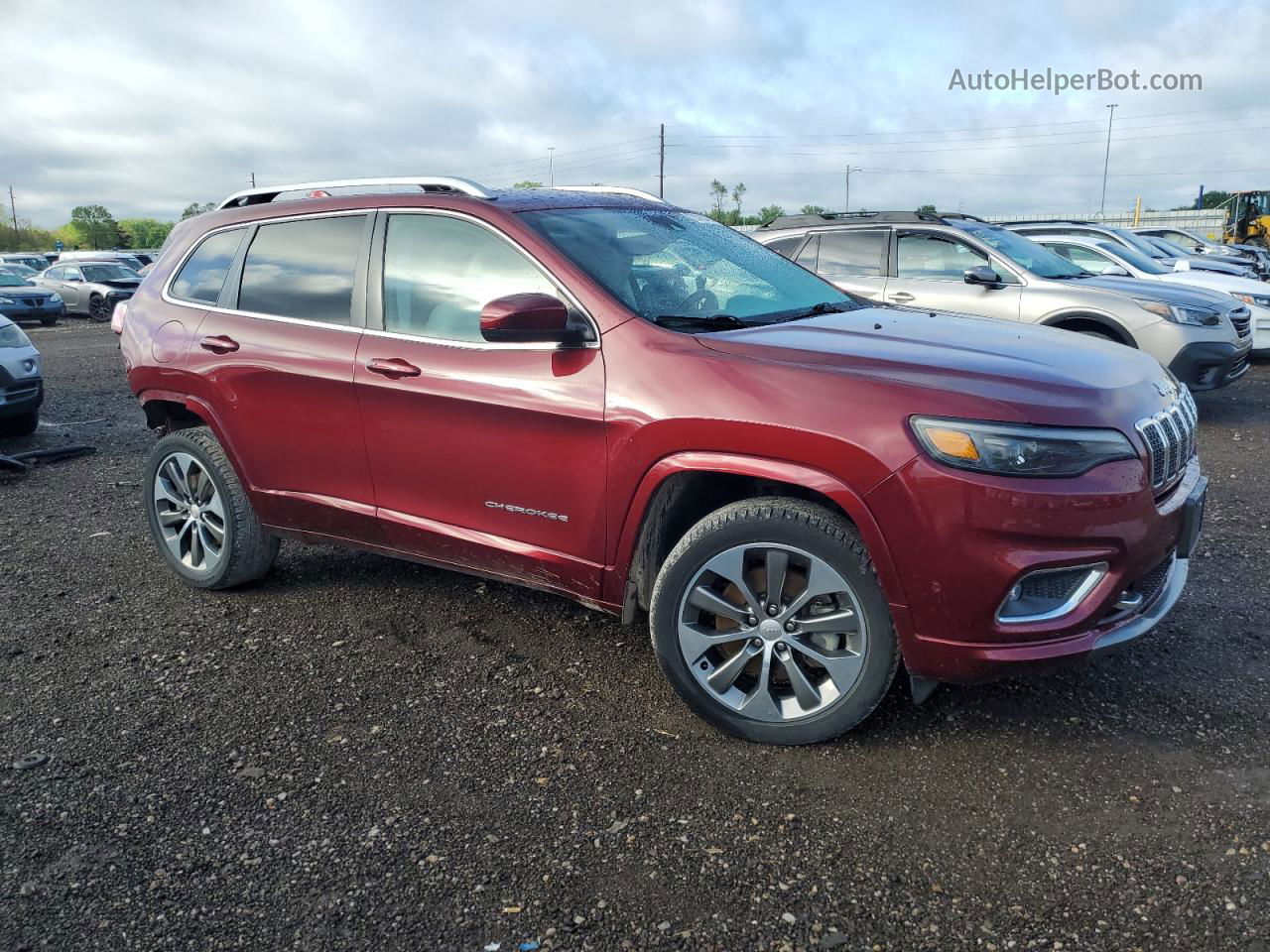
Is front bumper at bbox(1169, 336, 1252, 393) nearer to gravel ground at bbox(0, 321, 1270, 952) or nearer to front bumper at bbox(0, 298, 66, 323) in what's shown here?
gravel ground at bbox(0, 321, 1270, 952)

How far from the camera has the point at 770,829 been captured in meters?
2.75

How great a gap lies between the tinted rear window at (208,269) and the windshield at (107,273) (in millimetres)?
22831

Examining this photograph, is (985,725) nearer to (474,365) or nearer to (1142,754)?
(1142,754)

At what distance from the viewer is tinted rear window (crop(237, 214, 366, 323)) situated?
398cm

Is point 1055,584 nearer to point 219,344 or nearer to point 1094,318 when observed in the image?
point 219,344

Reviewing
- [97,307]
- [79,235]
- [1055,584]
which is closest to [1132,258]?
[1055,584]

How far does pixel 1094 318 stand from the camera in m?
8.23

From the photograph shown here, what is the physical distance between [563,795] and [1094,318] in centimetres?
700

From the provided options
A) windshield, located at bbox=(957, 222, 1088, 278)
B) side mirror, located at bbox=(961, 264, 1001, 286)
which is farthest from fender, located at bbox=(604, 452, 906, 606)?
windshield, located at bbox=(957, 222, 1088, 278)

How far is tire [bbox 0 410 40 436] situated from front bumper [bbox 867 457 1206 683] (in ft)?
27.2

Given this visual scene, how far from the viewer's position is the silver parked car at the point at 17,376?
804 centimetres

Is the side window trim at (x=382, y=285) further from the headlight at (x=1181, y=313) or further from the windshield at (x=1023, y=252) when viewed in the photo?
the headlight at (x=1181, y=313)

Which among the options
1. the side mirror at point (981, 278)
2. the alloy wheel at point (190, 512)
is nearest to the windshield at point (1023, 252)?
the side mirror at point (981, 278)

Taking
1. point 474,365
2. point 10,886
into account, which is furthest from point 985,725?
point 10,886
